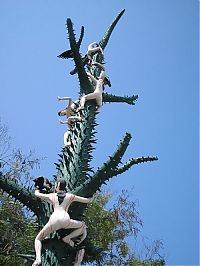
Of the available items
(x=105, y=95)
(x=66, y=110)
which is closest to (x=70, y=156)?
(x=66, y=110)

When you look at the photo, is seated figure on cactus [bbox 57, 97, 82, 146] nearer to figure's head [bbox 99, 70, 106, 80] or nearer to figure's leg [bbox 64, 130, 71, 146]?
figure's leg [bbox 64, 130, 71, 146]

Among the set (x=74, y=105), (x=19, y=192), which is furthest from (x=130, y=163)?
(x=74, y=105)

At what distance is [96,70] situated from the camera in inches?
401

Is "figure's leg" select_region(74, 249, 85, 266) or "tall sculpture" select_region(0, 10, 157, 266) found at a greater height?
"tall sculpture" select_region(0, 10, 157, 266)

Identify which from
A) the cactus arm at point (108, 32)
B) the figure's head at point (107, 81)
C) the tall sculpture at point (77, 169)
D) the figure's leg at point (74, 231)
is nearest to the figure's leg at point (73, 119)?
the tall sculpture at point (77, 169)

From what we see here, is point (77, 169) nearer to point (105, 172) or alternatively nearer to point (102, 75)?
point (105, 172)

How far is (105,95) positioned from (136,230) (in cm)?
660

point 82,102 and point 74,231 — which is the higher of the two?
point 82,102

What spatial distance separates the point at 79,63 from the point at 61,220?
389 centimetres

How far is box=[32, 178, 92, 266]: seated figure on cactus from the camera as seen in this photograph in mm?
5391

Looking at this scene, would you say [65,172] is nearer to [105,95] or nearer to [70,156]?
[70,156]

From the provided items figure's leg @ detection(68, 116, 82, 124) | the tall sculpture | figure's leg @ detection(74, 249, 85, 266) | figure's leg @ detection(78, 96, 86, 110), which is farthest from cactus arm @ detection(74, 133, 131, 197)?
figure's leg @ detection(78, 96, 86, 110)

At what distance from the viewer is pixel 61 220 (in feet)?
17.7

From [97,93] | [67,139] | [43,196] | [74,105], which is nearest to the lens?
[43,196]
